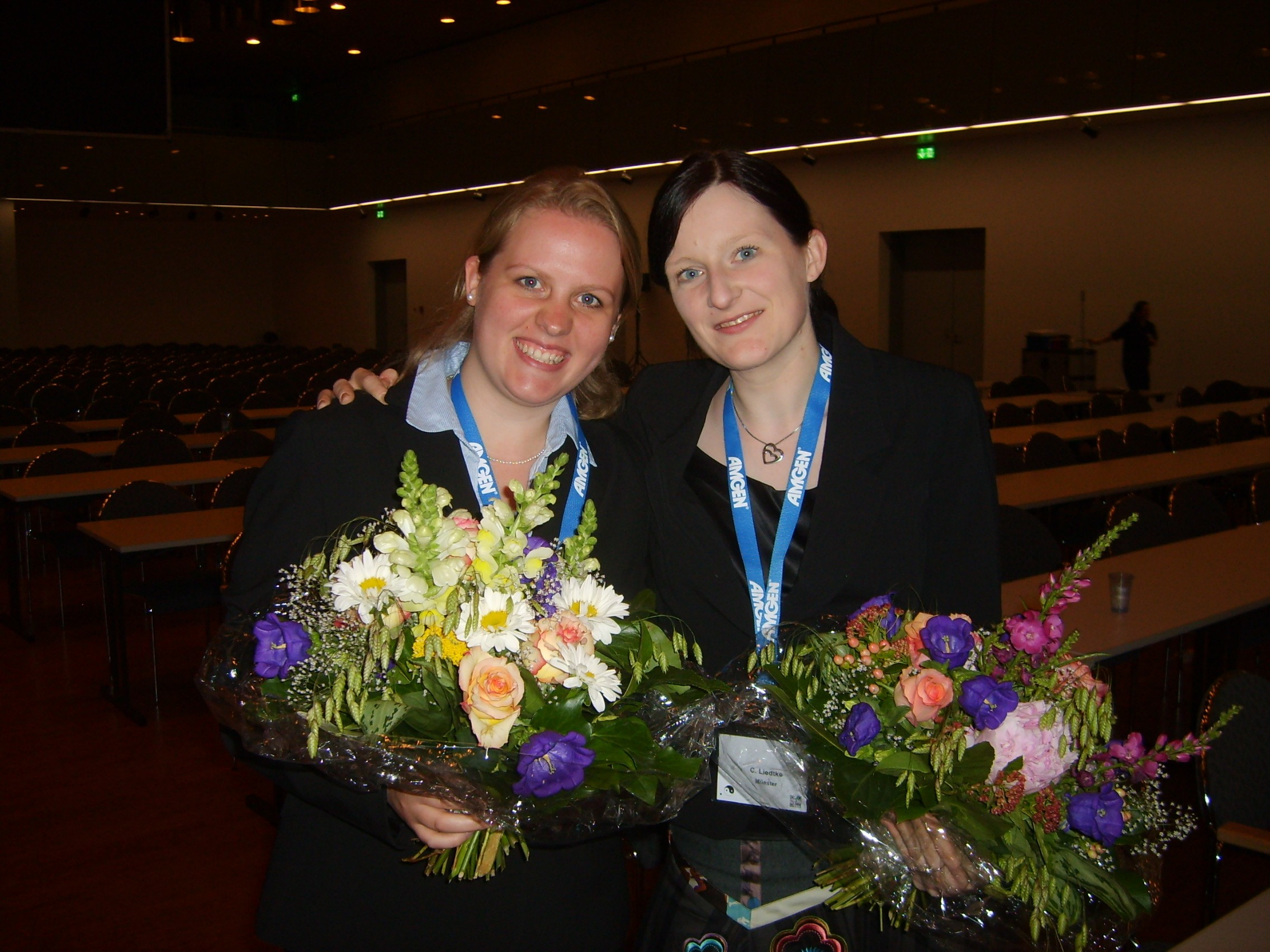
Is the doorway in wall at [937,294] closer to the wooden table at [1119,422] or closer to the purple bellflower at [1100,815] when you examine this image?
the wooden table at [1119,422]

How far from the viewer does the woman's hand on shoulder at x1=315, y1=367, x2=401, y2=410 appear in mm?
1807

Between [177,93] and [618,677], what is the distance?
85.9 ft

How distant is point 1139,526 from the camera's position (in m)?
4.32

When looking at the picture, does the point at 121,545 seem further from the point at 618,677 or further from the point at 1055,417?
the point at 1055,417

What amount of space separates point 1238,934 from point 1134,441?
247 inches

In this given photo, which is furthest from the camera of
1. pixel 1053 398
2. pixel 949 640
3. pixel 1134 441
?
pixel 1053 398

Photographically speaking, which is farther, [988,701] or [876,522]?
[876,522]

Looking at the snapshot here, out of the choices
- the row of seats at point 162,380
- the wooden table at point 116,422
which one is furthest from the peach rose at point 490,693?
the row of seats at point 162,380

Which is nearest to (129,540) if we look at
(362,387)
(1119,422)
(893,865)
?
(362,387)

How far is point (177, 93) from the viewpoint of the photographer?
77.6 feet

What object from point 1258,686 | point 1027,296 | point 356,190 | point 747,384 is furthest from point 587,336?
point 356,190

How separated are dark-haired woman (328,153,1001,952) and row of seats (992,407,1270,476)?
14.4 ft

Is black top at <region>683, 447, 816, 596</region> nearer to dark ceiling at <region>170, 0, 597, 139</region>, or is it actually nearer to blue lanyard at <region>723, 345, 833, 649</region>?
blue lanyard at <region>723, 345, 833, 649</region>

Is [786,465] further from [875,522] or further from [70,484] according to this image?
[70,484]
